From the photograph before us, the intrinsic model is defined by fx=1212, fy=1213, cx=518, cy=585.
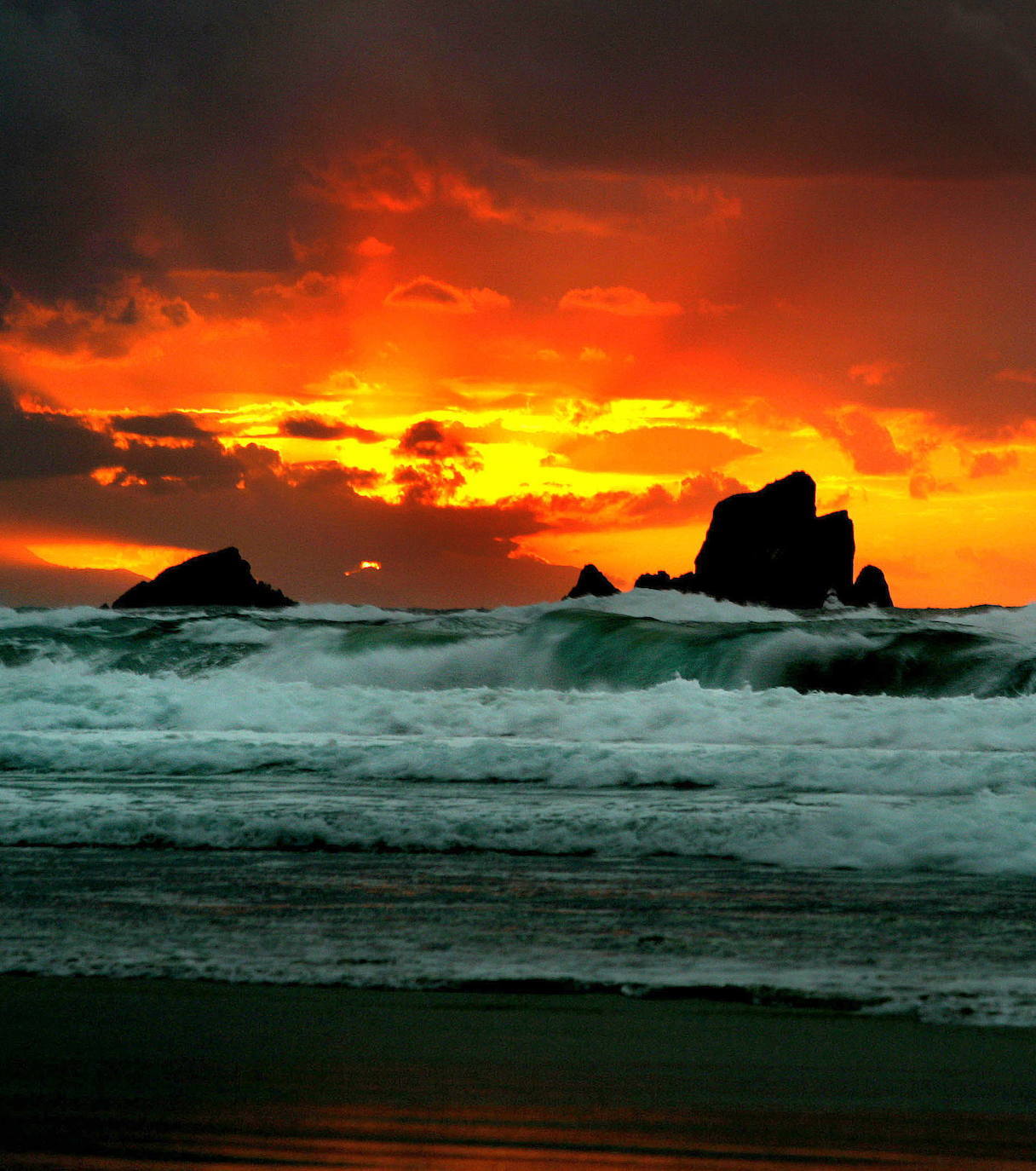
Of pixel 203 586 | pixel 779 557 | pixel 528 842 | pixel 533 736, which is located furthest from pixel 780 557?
pixel 528 842

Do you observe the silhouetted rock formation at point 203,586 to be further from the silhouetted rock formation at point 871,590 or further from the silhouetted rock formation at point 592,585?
the silhouetted rock formation at point 871,590

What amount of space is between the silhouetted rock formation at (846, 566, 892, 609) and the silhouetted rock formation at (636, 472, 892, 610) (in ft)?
0.14

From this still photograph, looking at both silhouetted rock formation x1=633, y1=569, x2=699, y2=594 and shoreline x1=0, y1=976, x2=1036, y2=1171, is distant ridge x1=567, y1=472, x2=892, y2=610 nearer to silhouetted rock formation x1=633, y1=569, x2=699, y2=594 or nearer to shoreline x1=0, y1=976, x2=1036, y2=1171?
silhouetted rock formation x1=633, y1=569, x2=699, y2=594

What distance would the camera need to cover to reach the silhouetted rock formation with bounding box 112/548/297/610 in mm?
49656

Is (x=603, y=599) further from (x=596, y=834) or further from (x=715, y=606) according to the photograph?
(x=596, y=834)

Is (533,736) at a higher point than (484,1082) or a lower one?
higher

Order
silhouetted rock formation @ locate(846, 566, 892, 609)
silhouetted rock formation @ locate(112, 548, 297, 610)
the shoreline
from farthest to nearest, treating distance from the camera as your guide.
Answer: silhouetted rock formation @ locate(846, 566, 892, 609)
silhouetted rock formation @ locate(112, 548, 297, 610)
the shoreline

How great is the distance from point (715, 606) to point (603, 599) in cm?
335

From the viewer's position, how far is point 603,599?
35.6 metres

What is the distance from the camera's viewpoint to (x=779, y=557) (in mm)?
62562

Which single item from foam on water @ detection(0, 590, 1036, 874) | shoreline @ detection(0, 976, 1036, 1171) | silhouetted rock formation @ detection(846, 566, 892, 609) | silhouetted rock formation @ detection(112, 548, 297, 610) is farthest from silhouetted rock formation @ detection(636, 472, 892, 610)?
shoreline @ detection(0, 976, 1036, 1171)

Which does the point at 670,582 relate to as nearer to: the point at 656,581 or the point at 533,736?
the point at 656,581

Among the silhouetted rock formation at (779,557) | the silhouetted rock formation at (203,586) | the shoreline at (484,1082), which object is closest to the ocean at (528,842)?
the shoreline at (484,1082)

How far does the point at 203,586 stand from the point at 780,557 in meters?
29.4
